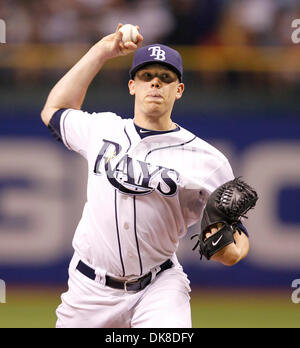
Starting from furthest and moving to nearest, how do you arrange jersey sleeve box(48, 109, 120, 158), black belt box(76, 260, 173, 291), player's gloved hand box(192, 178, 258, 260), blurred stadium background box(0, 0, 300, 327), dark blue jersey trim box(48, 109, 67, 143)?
blurred stadium background box(0, 0, 300, 327) → dark blue jersey trim box(48, 109, 67, 143) → jersey sleeve box(48, 109, 120, 158) → black belt box(76, 260, 173, 291) → player's gloved hand box(192, 178, 258, 260)

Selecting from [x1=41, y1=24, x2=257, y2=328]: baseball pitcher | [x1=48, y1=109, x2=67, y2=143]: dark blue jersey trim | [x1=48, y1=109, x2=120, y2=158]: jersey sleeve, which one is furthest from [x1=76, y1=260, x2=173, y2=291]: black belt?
[x1=48, y1=109, x2=67, y2=143]: dark blue jersey trim

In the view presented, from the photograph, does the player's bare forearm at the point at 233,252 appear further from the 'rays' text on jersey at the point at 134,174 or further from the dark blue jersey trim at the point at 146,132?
the dark blue jersey trim at the point at 146,132

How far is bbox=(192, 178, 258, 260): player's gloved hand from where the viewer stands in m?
4.34

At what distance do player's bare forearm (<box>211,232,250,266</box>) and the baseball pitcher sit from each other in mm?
10

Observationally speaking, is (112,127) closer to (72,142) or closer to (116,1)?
(72,142)

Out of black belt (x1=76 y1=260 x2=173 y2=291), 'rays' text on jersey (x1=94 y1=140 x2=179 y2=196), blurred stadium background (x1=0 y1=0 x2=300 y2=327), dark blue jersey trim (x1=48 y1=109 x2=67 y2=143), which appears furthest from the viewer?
blurred stadium background (x1=0 y1=0 x2=300 y2=327)

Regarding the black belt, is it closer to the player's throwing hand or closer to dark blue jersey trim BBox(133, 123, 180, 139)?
dark blue jersey trim BBox(133, 123, 180, 139)

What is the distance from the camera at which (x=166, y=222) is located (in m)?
4.72

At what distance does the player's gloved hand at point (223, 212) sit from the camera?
4.34 meters

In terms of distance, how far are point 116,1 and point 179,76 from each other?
4540 millimetres

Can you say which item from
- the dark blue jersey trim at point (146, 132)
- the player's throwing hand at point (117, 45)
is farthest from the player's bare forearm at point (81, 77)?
the dark blue jersey trim at point (146, 132)

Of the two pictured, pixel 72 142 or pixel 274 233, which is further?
pixel 274 233

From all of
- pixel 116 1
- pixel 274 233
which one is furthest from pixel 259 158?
pixel 116 1
